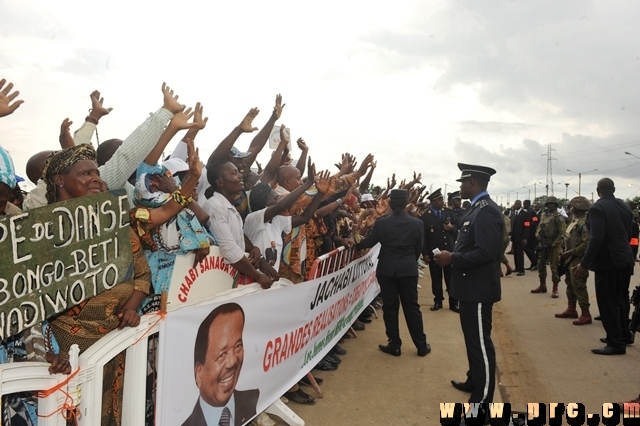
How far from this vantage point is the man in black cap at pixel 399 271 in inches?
237

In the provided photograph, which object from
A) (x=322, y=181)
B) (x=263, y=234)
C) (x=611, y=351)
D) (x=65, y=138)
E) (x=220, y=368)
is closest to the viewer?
(x=220, y=368)

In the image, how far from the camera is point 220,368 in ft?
9.43

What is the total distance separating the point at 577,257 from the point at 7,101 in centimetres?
752

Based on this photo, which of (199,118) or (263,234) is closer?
(199,118)

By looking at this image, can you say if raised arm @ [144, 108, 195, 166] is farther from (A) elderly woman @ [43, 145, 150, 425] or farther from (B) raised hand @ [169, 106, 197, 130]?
(A) elderly woman @ [43, 145, 150, 425]

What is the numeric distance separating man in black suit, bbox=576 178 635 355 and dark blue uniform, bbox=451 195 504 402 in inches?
85.8

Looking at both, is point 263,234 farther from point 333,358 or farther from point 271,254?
point 333,358

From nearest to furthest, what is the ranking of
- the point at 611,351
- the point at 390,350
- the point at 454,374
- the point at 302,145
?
the point at 454,374 → the point at 611,351 → the point at 390,350 → the point at 302,145

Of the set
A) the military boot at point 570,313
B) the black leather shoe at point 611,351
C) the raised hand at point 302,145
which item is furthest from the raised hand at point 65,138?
the military boot at point 570,313

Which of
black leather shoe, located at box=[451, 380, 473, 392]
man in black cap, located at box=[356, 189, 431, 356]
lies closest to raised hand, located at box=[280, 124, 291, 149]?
man in black cap, located at box=[356, 189, 431, 356]

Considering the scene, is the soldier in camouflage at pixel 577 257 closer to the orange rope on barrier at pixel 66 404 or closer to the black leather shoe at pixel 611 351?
the black leather shoe at pixel 611 351

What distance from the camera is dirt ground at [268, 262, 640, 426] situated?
173 inches

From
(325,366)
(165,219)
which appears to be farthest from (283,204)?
(325,366)

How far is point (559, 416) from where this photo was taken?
4.17 meters
